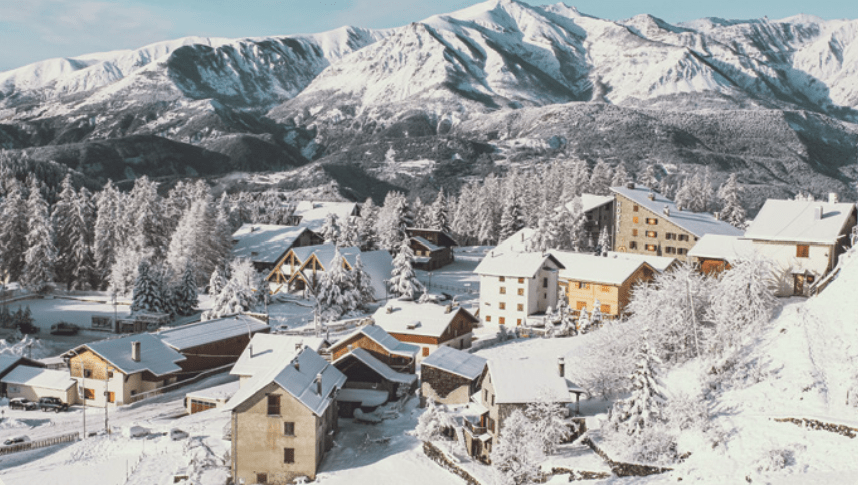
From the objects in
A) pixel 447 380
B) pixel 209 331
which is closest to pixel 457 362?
pixel 447 380

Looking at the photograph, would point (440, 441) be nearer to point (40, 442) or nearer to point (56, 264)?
point (40, 442)

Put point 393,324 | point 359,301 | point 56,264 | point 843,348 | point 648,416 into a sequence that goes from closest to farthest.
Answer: point 648,416 < point 843,348 < point 393,324 < point 359,301 < point 56,264

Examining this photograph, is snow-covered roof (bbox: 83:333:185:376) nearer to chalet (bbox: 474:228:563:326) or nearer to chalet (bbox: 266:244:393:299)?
chalet (bbox: 266:244:393:299)

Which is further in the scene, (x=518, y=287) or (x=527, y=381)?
(x=518, y=287)

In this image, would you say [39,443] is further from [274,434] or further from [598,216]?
[598,216]

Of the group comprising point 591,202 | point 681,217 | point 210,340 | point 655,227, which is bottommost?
point 210,340

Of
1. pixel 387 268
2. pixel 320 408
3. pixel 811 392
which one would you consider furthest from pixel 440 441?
pixel 387 268
